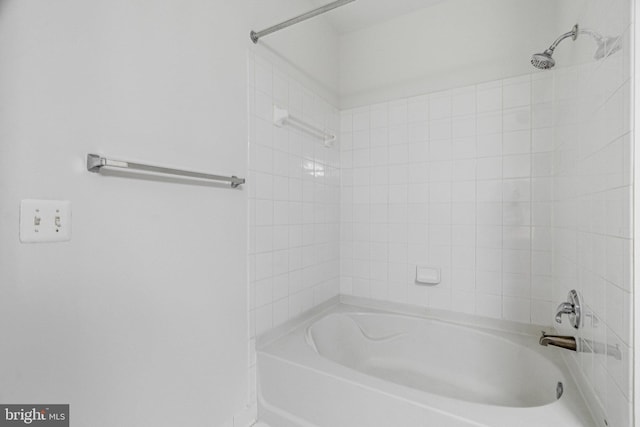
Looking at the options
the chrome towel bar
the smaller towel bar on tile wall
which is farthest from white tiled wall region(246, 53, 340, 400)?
the chrome towel bar

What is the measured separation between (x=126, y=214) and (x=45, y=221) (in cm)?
23

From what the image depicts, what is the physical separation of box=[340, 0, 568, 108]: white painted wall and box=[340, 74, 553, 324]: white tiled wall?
101 millimetres

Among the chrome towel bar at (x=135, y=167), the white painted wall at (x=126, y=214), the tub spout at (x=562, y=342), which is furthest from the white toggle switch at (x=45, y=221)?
the tub spout at (x=562, y=342)

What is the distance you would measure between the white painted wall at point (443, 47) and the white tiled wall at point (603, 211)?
1.70 feet

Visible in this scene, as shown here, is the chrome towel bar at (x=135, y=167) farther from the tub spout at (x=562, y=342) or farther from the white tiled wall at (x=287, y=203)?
the tub spout at (x=562, y=342)

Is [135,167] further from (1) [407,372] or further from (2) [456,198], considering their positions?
(1) [407,372]

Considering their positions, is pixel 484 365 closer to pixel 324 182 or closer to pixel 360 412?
pixel 360 412

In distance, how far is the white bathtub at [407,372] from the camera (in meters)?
1.16

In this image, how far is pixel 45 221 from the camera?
852 mm

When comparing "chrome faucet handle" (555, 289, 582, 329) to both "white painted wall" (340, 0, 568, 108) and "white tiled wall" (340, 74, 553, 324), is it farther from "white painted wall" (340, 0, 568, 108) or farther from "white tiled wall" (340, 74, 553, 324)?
"white painted wall" (340, 0, 568, 108)

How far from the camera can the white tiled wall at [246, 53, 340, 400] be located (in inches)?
63.0

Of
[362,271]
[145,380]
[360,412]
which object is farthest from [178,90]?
[362,271]

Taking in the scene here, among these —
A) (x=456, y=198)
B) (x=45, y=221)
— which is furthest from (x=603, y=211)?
(x=45, y=221)

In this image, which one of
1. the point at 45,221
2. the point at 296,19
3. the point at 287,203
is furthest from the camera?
the point at 287,203
